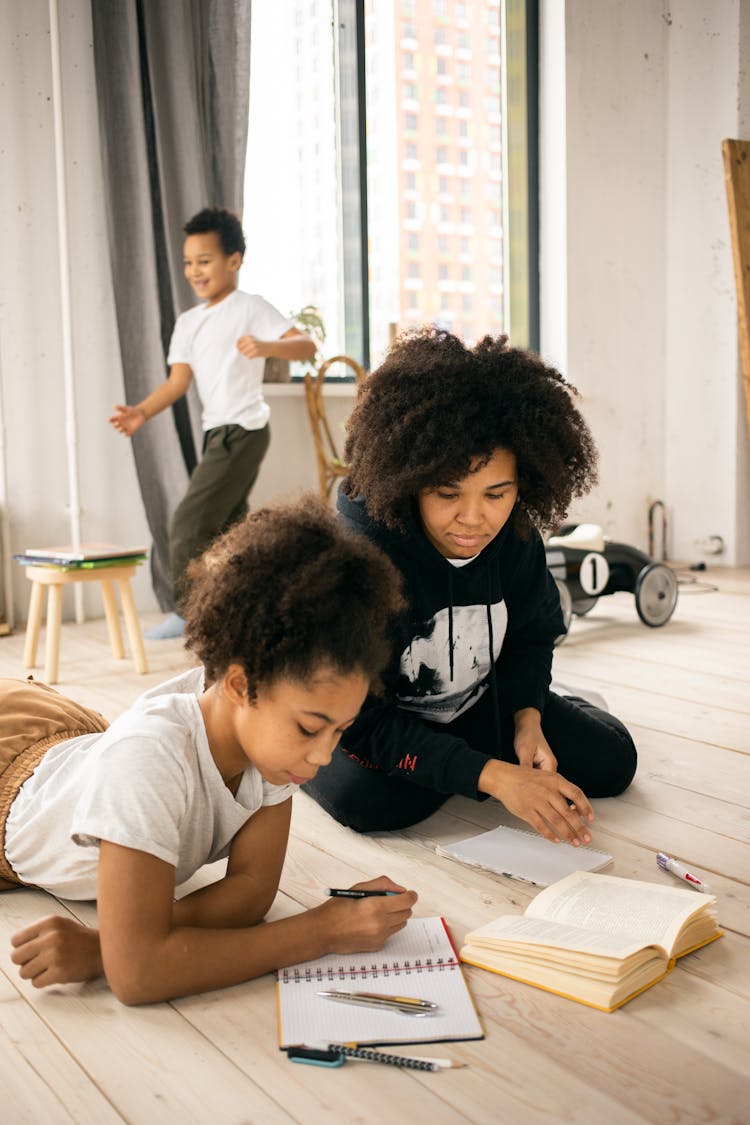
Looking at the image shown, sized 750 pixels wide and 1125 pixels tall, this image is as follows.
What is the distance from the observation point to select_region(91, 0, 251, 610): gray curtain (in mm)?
3648

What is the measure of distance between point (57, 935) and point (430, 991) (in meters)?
0.41

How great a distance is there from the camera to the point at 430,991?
3.94 ft

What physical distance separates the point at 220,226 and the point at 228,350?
0.39 m

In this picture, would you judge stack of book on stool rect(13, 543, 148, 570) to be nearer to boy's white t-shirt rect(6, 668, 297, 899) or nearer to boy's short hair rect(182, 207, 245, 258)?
boy's short hair rect(182, 207, 245, 258)

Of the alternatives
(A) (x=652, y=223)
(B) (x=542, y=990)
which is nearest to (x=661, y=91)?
(A) (x=652, y=223)

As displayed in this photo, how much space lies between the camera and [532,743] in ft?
5.60

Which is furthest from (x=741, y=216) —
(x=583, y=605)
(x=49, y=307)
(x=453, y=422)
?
(x=453, y=422)

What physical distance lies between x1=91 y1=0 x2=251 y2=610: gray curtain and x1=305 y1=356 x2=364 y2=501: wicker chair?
51 cm

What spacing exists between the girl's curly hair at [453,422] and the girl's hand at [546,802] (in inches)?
16.6

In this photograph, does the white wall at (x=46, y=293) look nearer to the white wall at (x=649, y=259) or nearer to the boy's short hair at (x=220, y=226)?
the boy's short hair at (x=220, y=226)

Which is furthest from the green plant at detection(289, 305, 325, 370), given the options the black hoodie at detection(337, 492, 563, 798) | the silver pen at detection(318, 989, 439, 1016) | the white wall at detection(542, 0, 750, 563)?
the silver pen at detection(318, 989, 439, 1016)

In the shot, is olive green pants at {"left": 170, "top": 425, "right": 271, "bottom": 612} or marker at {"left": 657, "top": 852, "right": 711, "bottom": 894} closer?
marker at {"left": 657, "top": 852, "right": 711, "bottom": 894}

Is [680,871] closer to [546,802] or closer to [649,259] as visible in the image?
[546,802]

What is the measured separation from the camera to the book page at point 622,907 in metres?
1.26
